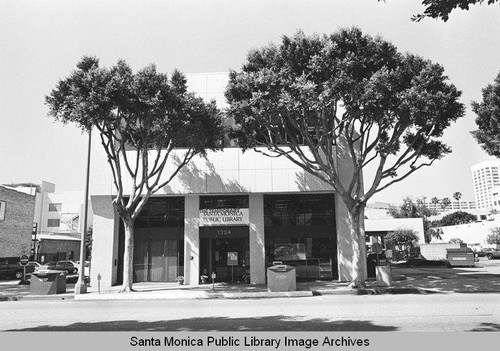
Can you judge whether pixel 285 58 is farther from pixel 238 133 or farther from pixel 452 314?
pixel 452 314

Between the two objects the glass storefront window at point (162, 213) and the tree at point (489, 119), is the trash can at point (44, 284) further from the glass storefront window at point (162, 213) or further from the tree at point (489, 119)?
the tree at point (489, 119)

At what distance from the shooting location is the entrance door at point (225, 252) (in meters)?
23.4

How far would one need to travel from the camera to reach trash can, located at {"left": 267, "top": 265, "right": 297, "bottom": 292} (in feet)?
59.7

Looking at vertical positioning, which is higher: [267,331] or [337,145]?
[337,145]

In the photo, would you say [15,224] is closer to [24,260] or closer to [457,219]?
[24,260]

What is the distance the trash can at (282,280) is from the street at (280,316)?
3446mm

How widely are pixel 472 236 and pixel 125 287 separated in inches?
2852

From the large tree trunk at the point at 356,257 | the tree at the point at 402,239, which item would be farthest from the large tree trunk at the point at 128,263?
the tree at the point at 402,239

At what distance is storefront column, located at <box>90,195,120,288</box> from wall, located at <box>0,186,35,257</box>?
1055 inches

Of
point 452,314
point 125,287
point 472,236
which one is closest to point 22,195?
point 125,287

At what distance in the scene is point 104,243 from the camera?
2344 cm

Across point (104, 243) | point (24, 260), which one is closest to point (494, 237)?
point (104, 243)

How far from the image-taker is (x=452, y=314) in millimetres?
10977

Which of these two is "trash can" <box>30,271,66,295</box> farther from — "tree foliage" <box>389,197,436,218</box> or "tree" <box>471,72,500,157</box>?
"tree foliage" <box>389,197,436,218</box>
